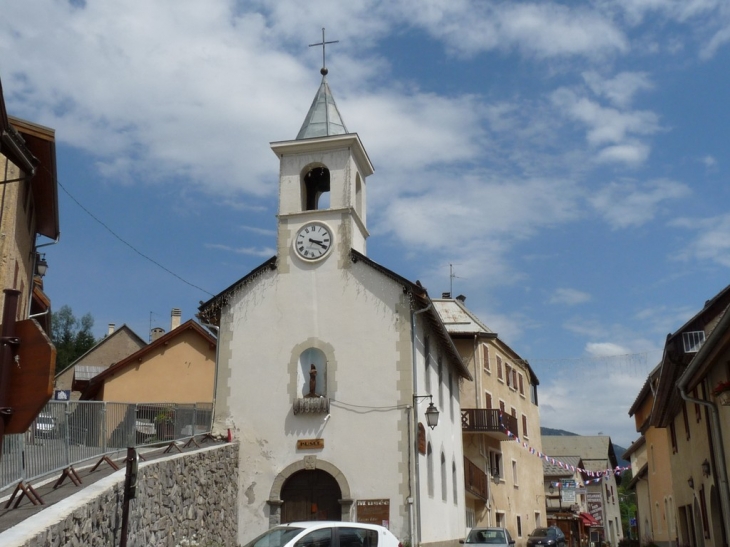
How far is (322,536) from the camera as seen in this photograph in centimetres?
1308

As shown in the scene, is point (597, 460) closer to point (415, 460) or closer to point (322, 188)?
point (322, 188)

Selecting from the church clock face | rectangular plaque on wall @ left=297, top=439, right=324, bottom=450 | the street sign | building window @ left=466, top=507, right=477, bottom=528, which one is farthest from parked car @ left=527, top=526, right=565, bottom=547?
the street sign

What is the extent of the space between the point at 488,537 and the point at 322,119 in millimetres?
14792

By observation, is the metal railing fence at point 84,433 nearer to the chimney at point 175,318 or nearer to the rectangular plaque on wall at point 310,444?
the rectangular plaque on wall at point 310,444

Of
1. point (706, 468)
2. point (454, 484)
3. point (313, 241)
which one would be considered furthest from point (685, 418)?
point (313, 241)

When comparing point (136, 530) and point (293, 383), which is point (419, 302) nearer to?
point (293, 383)

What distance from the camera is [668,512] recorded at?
105 feet

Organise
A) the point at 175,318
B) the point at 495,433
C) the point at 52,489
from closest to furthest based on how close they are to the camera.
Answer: the point at 52,489 → the point at 495,433 → the point at 175,318

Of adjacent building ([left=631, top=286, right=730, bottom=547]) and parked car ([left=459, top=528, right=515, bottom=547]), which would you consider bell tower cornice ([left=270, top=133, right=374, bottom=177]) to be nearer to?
adjacent building ([left=631, top=286, right=730, bottom=547])

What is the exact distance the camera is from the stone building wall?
9.84 m

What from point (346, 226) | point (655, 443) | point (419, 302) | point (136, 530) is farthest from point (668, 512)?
point (136, 530)

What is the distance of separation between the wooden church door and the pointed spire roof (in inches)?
426

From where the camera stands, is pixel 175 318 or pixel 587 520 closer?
pixel 175 318

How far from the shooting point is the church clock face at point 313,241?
24141mm
